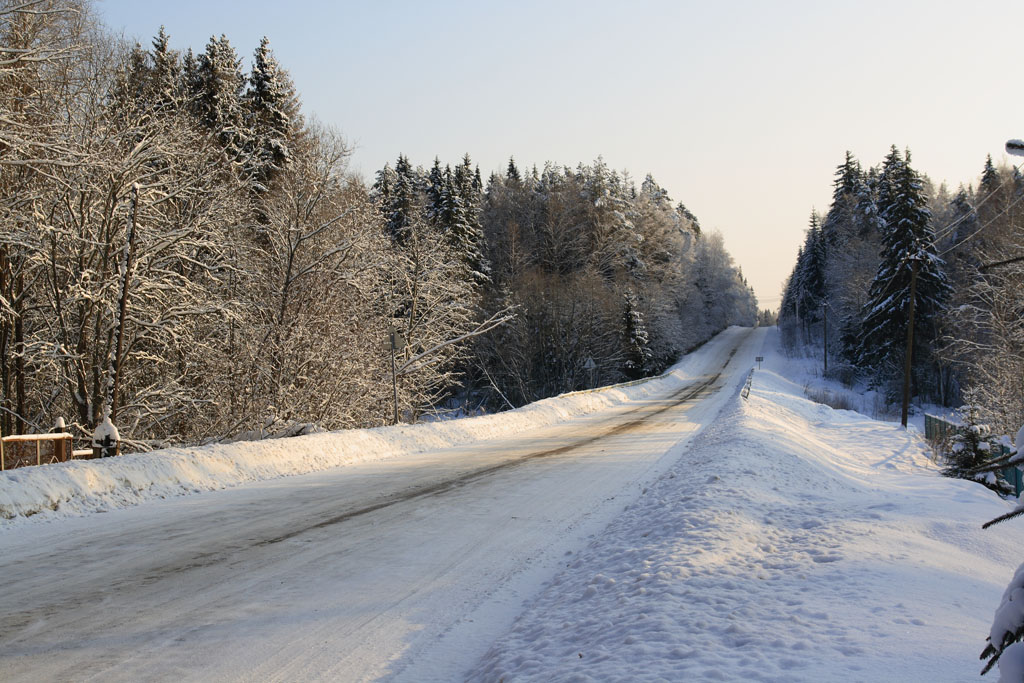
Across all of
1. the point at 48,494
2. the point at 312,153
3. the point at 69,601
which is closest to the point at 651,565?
the point at 69,601

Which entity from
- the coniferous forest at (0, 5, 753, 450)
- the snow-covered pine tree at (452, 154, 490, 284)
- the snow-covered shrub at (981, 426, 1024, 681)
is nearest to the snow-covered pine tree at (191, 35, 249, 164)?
the coniferous forest at (0, 5, 753, 450)

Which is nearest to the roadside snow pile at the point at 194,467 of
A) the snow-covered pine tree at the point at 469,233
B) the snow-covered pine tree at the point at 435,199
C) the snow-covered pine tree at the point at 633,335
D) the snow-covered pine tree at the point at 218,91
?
the snow-covered pine tree at the point at 218,91

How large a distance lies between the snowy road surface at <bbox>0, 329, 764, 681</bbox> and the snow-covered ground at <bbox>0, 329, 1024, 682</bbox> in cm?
3

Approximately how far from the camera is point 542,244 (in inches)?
2371

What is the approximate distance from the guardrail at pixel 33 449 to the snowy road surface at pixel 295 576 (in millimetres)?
2539

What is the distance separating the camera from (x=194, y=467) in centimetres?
1019

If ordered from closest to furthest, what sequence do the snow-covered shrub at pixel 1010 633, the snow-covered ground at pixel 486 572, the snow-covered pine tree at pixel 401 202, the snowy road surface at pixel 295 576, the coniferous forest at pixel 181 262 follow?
the snow-covered shrub at pixel 1010 633, the snow-covered ground at pixel 486 572, the snowy road surface at pixel 295 576, the coniferous forest at pixel 181 262, the snow-covered pine tree at pixel 401 202

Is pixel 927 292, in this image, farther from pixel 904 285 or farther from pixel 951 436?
pixel 951 436

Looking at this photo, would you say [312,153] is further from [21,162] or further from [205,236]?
[21,162]

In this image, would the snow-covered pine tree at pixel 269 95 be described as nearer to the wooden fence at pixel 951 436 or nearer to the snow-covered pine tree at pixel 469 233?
the snow-covered pine tree at pixel 469 233

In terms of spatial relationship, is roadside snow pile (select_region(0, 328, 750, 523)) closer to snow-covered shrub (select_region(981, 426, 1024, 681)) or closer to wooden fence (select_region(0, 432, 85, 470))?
wooden fence (select_region(0, 432, 85, 470))

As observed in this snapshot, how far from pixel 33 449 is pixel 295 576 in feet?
21.4

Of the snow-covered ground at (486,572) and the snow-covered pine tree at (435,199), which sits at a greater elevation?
the snow-covered pine tree at (435,199)

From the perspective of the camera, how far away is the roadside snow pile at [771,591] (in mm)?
3859
